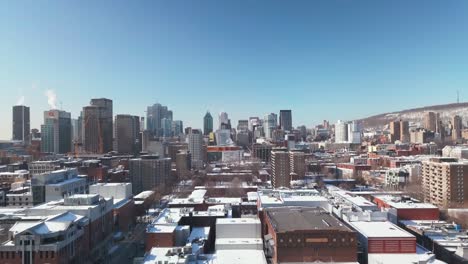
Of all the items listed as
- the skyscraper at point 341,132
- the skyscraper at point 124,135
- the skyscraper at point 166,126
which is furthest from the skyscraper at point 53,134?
the skyscraper at point 341,132

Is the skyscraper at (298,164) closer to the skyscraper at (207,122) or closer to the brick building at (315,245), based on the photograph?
the brick building at (315,245)

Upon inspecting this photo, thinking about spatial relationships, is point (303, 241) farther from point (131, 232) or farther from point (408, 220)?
point (131, 232)

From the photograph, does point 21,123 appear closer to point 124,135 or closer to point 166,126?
point 124,135

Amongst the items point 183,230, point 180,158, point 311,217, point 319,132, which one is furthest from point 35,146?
point 319,132

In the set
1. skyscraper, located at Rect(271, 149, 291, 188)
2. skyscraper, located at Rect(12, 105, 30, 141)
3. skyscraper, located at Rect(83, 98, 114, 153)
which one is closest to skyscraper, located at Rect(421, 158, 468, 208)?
skyscraper, located at Rect(271, 149, 291, 188)

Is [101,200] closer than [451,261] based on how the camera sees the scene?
No

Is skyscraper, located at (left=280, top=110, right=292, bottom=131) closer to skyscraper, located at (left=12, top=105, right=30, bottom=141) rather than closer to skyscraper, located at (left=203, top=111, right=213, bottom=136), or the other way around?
skyscraper, located at (left=203, top=111, right=213, bottom=136)
